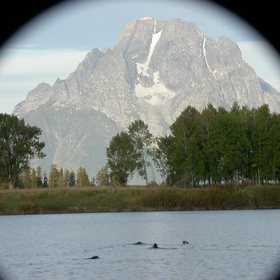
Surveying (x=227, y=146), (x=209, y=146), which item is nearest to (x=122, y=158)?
(x=209, y=146)

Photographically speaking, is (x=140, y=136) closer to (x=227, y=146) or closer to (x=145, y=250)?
(x=227, y=146)

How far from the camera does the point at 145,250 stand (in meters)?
34.9

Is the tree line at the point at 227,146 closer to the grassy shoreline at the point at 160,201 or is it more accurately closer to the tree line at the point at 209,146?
the tree line at the point at 209,146

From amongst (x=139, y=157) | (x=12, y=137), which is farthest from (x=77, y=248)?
(x=139, y=157)

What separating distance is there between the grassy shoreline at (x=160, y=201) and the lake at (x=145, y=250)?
42.9ft

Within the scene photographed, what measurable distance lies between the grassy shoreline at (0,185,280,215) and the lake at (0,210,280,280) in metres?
13.1

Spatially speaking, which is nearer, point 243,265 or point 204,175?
point 243,265

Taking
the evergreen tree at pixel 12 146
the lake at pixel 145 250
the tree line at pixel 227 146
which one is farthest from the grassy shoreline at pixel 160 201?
the evergreen tree at pixel 12 146

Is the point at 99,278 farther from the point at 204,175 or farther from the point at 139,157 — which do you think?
the point at 139,157

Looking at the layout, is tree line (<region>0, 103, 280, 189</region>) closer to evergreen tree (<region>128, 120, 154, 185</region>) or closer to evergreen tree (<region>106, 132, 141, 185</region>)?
evergreen tree (<region>128, 120, 154, 185</region>)

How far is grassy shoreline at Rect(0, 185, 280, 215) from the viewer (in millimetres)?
70250

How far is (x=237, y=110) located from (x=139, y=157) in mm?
21856

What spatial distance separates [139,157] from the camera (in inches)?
4181

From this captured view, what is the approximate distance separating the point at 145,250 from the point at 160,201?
35777mm
